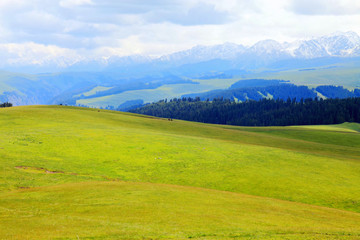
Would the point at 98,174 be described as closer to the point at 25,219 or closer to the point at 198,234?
the point at 25,219

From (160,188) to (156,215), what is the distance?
40.8 ft

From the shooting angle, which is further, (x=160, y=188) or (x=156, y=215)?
(x=160, y=188)

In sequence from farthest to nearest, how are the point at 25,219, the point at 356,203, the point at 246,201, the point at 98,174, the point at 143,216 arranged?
the point at 98,174 → the point at 356,203 → the point at 246,201 → the point at 143,216 → the point at 25,219

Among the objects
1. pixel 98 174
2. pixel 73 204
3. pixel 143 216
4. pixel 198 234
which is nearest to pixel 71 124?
pixel 98 174

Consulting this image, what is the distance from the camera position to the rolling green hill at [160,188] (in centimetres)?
2716

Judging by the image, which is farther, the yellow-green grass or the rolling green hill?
the rolling green hill

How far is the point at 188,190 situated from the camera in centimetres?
4312

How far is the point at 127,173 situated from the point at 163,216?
2140cm

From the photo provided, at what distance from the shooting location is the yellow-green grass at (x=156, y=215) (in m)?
25.4

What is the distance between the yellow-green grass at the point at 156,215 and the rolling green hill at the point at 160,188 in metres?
0.10

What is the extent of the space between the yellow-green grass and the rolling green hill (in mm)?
100

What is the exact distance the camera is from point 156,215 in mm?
30484

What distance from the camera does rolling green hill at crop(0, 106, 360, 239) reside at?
89.1 feet

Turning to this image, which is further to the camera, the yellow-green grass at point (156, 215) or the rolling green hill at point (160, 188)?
the rolling green hill at point (160, 188)
